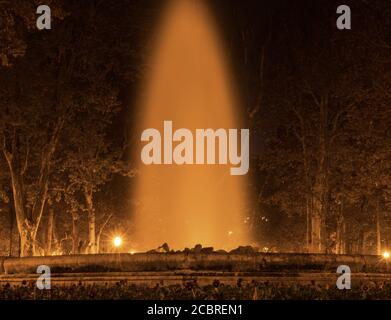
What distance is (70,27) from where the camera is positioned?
950 inches

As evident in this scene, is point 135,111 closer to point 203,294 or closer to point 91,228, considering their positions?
point 91,228

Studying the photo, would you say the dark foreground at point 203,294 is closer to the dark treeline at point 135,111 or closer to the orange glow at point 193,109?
the dark treeline at point 135,111

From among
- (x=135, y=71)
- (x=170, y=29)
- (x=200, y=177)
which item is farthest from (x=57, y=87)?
(x=200, y=177)

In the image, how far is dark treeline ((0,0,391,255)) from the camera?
23547 millimetres

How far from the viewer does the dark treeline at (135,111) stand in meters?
23.5

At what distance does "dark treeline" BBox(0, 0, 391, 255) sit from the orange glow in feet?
3.98

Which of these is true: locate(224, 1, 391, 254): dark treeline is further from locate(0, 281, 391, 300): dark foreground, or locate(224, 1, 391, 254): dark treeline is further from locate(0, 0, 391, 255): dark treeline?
locate(0, 281, 391, 300): dark foreground

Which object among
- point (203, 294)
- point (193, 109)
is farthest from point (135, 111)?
point (203, 294)

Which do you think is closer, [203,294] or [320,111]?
[203,294]

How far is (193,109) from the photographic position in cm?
3194

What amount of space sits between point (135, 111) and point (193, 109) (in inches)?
162

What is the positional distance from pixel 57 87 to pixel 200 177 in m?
11.4

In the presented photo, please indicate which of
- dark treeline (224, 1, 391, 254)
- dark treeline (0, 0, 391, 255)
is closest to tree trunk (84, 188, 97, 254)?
dark treeline (0, 0, 391, 255)
